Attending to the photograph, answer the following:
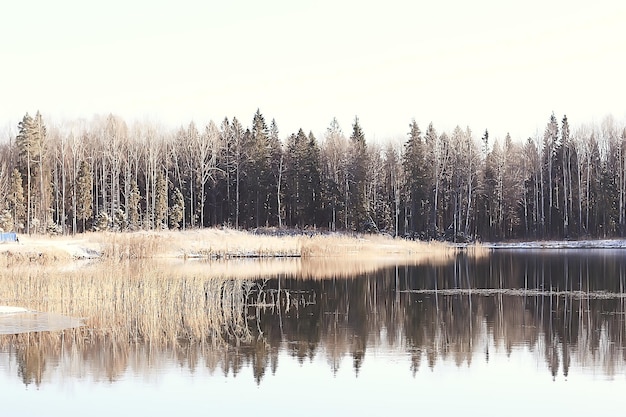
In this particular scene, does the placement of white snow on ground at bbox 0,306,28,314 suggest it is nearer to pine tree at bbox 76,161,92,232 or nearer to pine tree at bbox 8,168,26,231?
pine tree at bbox 8,168,26,231

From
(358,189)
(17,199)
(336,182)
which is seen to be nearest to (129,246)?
(17,199)

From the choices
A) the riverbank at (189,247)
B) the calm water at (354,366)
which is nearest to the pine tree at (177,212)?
the riverbank at (189,247)

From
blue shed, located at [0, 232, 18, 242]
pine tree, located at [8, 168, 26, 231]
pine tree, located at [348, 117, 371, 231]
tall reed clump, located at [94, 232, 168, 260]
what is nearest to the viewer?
tall reed clump, located at [94, 232, 168, 260]

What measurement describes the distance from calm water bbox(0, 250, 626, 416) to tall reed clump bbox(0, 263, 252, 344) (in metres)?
0.57

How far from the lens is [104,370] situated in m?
13.9

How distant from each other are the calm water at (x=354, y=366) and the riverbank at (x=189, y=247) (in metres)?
19.9

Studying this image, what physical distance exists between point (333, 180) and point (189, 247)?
30.2 metres

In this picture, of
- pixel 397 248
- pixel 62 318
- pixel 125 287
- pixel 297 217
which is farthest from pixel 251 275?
pixel 297 217

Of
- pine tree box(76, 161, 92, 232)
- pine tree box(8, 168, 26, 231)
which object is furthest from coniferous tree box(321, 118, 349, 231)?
pine tree box(8, 168, 26, 231)

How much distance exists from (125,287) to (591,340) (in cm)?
1208

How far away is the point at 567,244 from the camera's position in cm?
6900

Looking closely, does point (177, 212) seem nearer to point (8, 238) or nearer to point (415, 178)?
point (415, 178)

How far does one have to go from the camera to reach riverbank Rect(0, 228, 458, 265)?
3925 cm

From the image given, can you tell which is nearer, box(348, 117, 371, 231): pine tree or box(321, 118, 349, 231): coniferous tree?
box(348, 117, 371, 231): pine tree
